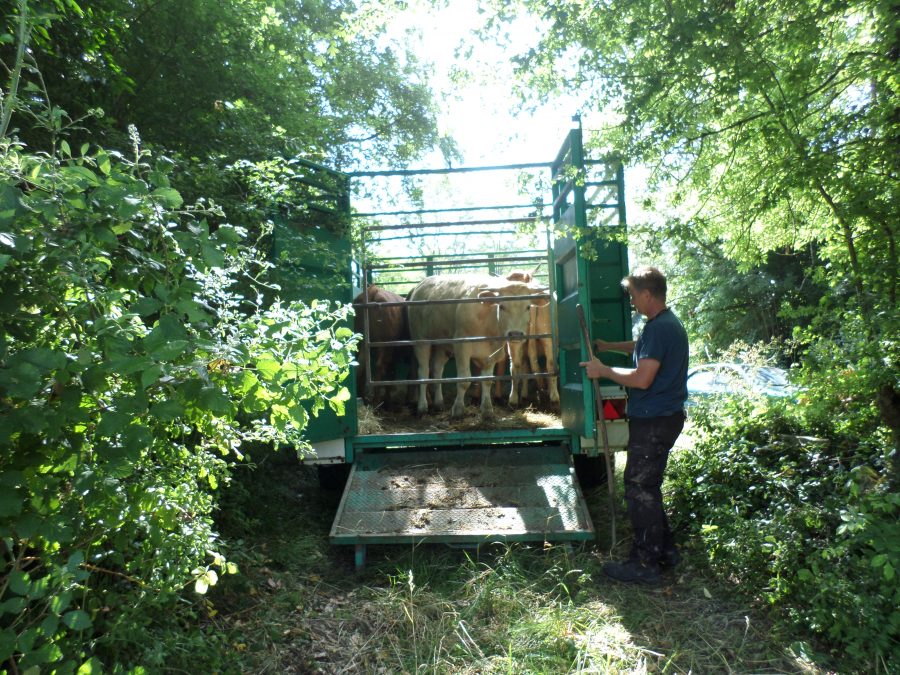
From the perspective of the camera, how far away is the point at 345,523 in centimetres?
472

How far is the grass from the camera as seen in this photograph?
3.27 metres

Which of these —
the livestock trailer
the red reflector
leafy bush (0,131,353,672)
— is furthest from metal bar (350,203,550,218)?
leafy bush (0,131,353,672)

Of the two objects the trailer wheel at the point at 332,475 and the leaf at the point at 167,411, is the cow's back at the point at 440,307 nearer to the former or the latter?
the trailer wheel at the point at 332,475

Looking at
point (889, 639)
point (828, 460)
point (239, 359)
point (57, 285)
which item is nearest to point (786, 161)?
point (828, 460)

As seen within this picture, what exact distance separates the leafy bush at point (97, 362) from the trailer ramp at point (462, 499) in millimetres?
2367

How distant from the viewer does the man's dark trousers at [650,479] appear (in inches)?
166

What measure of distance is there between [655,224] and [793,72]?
1287 mm

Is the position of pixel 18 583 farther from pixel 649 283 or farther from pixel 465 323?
pixel 465 323

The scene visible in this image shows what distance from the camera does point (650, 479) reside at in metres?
4.23

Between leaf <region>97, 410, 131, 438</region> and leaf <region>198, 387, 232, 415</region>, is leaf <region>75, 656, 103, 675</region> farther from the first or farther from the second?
leaf <region>198, 387, 232, 415</region>

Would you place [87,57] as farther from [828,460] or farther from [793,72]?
[828,460]

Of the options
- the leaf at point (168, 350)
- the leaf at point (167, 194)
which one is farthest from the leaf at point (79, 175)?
the leaf at point (168, 350)

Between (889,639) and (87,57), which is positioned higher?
(87,57)

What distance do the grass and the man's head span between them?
73.3 inches
